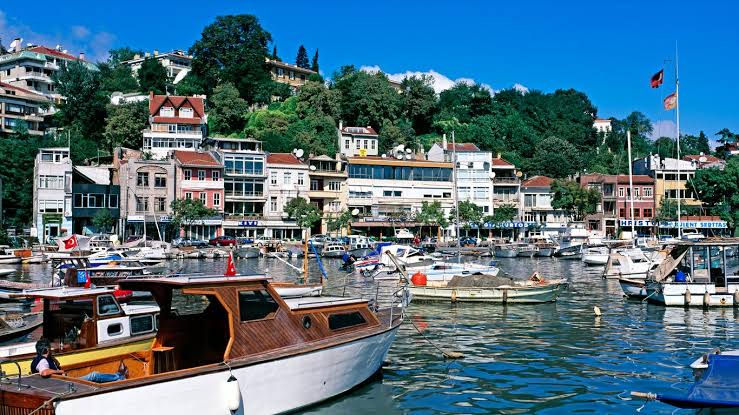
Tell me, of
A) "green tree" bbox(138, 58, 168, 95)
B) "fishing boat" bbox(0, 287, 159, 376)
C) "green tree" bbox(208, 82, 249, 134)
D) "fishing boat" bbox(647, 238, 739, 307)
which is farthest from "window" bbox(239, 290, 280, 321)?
"green tree" bbox(138, 58, 168, 95)

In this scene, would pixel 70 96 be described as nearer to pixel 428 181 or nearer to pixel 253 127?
pixel 253 127

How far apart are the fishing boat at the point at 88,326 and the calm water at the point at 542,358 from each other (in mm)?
5244

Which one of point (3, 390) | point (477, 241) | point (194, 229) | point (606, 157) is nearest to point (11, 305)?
point (3, 390)

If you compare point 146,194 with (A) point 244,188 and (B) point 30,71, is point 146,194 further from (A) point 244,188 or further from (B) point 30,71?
(B) point 30,71

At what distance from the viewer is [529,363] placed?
68.4 ft

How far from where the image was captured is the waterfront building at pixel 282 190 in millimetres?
87562


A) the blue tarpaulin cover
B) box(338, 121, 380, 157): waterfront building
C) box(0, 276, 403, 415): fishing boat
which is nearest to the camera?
the blue tarpaulin cover

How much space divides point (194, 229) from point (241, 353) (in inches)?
2829

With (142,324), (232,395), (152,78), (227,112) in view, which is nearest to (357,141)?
(227,112)

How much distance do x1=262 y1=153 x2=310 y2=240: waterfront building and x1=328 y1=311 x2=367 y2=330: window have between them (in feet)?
231

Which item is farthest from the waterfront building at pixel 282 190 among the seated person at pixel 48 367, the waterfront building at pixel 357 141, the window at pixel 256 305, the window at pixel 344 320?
the seated person at pixel 48 367

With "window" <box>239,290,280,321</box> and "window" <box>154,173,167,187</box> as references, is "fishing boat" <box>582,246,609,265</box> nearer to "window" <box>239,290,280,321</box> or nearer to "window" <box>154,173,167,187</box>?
"window" <box>154,173,167,187</box>

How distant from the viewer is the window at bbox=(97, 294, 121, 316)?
17.2m

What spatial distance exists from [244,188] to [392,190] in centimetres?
2003
